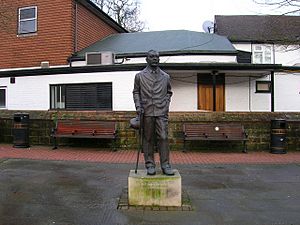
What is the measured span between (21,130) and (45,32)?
8.02 metres

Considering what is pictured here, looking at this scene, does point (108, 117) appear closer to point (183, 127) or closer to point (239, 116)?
point (183, 127)

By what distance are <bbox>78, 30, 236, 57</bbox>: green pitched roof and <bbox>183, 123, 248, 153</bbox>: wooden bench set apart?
634 centimetres

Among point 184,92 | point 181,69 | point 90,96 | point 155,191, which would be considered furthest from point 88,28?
point 155,191

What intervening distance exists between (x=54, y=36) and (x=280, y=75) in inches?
457

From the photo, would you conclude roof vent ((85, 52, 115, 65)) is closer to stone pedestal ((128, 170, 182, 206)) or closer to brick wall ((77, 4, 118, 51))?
brick wall ((77, 4, 118, 51))

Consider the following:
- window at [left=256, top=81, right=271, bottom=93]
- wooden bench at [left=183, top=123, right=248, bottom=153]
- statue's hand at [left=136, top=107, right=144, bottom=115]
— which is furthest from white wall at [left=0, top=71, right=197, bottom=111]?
statue's hand at [left=136, top=107, right=144, bottom=115]

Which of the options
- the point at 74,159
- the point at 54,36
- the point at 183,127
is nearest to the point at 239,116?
the point at 183,127

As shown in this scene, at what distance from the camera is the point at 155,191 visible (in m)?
6.19

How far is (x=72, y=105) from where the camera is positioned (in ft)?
49.5

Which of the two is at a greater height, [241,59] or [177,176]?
[241,59]

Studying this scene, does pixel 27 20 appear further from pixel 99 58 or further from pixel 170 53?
pixel 170 53

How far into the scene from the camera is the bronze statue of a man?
647cm

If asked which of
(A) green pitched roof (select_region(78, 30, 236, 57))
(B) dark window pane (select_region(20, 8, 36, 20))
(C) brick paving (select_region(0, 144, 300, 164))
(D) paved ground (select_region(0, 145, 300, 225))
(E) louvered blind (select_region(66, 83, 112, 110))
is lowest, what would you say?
(D) paved ground (select_region(0, 145, 300, 225))

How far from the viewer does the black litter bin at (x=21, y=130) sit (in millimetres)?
13250
